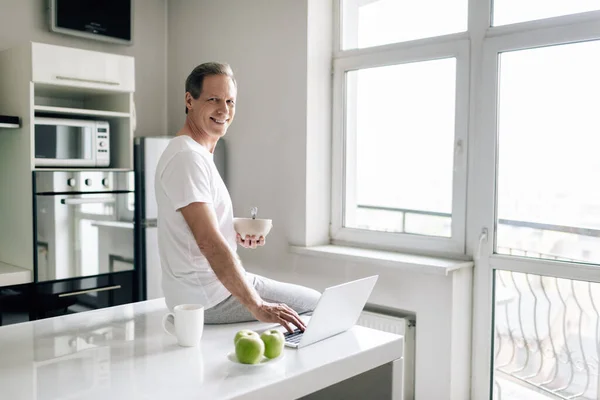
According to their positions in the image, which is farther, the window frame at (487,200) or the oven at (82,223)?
the oven at (82,223)

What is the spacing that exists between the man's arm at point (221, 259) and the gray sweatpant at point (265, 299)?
0.39 feet

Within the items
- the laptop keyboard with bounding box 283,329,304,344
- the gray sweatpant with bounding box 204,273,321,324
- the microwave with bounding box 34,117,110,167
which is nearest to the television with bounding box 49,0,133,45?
the microwave with bounding box 34,117,110,167

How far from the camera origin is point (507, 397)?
2699 millimetres

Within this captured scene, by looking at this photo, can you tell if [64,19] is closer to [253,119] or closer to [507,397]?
[253,119]

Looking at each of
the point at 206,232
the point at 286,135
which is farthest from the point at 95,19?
the point at 206,232

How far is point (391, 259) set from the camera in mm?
2803

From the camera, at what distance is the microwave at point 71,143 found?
116 inches

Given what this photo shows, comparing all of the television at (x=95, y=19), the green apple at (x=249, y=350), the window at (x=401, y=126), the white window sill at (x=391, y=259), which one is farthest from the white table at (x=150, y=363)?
the television at (x=95, y=19)

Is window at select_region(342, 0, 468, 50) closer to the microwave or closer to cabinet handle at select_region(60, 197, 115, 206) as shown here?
the microwave

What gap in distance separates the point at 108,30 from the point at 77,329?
2.38m

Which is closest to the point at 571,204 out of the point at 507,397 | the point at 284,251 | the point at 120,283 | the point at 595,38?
the point at 595,38

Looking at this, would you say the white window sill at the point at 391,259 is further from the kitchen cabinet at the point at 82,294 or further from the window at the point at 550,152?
the kitchen cabinet at the point at 82,294

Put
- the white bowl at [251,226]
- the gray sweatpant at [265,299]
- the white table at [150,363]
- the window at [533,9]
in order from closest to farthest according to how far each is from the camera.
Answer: the white table at [150,363] < the gray sweatpant at [265,299] < the white bowl at [251,226] < the window at [533,9]

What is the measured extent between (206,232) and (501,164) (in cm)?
160
